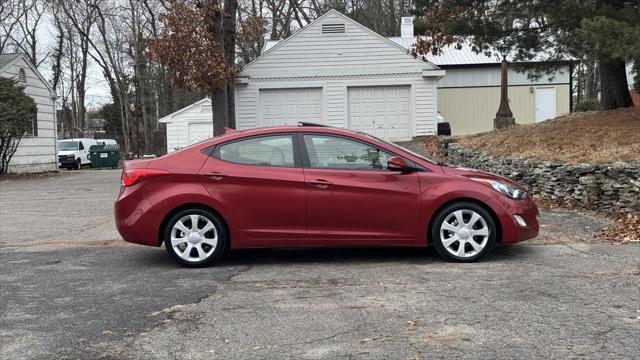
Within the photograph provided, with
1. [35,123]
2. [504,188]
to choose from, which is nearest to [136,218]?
[504,188]

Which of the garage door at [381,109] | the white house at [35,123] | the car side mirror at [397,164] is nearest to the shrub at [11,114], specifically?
the white house at [35,123]

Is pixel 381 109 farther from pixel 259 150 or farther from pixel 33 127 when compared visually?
pixel 259 150

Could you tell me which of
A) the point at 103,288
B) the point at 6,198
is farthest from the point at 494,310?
the point at 6,198

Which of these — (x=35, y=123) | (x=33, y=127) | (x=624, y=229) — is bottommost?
(x=624, y=229)

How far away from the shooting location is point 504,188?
6832 mm

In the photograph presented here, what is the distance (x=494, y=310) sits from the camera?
16.7 feet

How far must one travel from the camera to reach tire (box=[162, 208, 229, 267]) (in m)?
6.74

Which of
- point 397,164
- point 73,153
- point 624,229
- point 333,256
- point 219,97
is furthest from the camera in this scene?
point 73,153

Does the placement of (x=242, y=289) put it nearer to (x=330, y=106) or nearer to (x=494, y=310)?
(x=494, y=310)

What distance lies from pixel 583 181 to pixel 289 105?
559 inches

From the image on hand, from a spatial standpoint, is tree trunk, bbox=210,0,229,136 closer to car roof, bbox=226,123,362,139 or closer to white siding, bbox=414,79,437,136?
white siding, bbox=414,79,437,136

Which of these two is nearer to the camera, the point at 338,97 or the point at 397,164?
the point at 397,164

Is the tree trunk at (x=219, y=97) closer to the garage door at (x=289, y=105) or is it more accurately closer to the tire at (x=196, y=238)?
the garage door at (x=289, y=105)

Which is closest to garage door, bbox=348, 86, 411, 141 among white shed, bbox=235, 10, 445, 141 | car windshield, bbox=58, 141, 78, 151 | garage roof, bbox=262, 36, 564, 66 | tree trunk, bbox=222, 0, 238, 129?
white shed, bbox=235, 10, 445, 141
